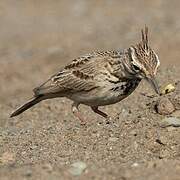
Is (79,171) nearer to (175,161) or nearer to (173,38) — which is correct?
(175,161)

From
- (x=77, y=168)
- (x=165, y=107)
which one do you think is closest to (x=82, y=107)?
(x=165, y=107)

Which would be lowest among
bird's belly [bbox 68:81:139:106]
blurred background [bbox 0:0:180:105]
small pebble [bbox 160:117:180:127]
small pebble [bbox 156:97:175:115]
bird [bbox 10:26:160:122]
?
small pebble [bbox 160:117:180:127]

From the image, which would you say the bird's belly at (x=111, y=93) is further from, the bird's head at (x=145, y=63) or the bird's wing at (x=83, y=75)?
the bird's head at (x=145, y=63)

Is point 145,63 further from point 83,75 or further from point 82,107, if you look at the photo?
point 82,107

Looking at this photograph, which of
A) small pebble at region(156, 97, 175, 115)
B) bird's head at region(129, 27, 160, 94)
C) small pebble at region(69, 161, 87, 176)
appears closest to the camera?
small pebble at region(69, 161, 87, 176)

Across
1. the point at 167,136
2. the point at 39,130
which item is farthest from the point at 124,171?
the point at 39,130

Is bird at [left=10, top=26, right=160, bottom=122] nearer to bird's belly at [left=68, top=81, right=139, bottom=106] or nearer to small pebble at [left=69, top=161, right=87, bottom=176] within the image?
bird's belly at [left=68, top=81, right=139, bottom=106]

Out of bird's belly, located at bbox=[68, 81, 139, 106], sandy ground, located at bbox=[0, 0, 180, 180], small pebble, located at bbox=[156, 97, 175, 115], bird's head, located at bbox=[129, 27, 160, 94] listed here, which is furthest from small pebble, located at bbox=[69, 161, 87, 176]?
small pebble, located at bbox=[156, 97, 175, 115]
